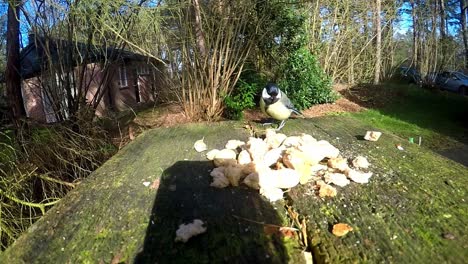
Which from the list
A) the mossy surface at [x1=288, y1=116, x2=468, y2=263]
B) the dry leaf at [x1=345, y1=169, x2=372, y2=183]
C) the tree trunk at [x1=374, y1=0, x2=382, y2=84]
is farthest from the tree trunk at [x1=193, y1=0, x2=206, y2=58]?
the tree trunk at [x1=374, y1=0, x2=382, y2=84]

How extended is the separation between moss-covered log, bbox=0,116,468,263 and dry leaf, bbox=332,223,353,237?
0.9 inches

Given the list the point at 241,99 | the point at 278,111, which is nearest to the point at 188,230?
the point at 278,111

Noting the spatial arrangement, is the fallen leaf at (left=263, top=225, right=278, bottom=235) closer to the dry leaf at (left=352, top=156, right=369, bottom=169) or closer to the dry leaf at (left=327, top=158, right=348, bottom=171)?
the dry leaf at (left=327, top=158, right=348, bottom=171)

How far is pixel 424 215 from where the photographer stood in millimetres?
1551

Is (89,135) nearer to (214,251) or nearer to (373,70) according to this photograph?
(214,251)

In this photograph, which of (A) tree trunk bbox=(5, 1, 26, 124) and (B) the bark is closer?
(A) tree trunk bbox=(5, 1, 26, 124)

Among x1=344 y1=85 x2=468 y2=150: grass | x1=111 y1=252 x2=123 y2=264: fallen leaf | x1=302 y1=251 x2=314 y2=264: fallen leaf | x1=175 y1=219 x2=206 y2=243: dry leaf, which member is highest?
x1=175 y1=219 x2=206 y2=243: dry leaf

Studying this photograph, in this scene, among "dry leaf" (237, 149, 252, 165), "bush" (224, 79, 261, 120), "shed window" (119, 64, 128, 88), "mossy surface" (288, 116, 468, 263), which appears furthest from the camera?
"shed window" (119, 64, 128, 88)

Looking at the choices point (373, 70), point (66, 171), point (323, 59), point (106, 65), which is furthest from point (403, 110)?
point (66, 171)

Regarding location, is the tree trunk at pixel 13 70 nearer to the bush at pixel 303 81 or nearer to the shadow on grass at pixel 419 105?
the bush at pixel 303 81

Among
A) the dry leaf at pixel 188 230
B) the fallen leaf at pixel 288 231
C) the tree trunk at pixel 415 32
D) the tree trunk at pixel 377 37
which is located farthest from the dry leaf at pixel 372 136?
the tree trunk at pixel 415 32

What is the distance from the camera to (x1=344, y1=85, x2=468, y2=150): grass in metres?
10.1

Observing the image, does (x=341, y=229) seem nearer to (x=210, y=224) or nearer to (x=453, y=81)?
(x=210, y=224)

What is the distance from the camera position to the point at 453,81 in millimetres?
18734
